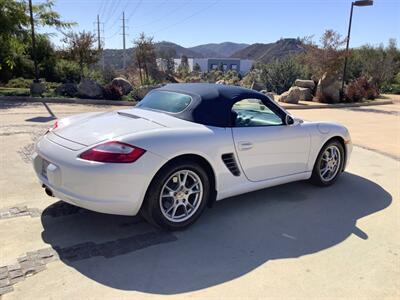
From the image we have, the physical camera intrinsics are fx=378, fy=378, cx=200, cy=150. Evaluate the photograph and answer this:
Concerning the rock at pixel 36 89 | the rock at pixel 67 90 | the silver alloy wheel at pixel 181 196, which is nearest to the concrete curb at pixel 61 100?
the rock at pixel 36 89

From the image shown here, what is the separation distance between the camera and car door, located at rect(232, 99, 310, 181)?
403 centimetres

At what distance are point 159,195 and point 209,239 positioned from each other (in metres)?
0.63

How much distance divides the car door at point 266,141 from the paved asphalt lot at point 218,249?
450mm

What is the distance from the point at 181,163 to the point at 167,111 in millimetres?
850

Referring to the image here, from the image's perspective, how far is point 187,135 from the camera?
356 cm

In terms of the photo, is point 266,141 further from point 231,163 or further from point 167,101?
point 167,101

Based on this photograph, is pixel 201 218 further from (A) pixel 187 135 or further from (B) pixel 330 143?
(B) pixel 330 143

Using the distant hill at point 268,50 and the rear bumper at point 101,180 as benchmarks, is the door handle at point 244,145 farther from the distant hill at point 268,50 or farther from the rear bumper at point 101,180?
the distant hill at point 268,50

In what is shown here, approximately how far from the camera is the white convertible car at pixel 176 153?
3.19m

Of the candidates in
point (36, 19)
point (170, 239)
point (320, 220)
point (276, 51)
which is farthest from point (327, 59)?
point (276, 51)

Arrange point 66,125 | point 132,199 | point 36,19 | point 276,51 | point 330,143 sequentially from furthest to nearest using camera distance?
point 276,51 → point 36,19 → point 330,143 → point 66,125 → point 132,199

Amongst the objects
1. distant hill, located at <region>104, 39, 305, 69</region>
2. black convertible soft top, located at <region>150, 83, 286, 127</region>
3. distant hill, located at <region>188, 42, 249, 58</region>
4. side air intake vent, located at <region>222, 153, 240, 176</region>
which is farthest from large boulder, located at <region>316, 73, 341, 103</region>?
distant hill, located at <region>188, 42, 249, 58</region>

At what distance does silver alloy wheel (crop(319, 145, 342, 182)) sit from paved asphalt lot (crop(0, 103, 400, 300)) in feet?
0.80

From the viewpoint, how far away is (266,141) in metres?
4.21
